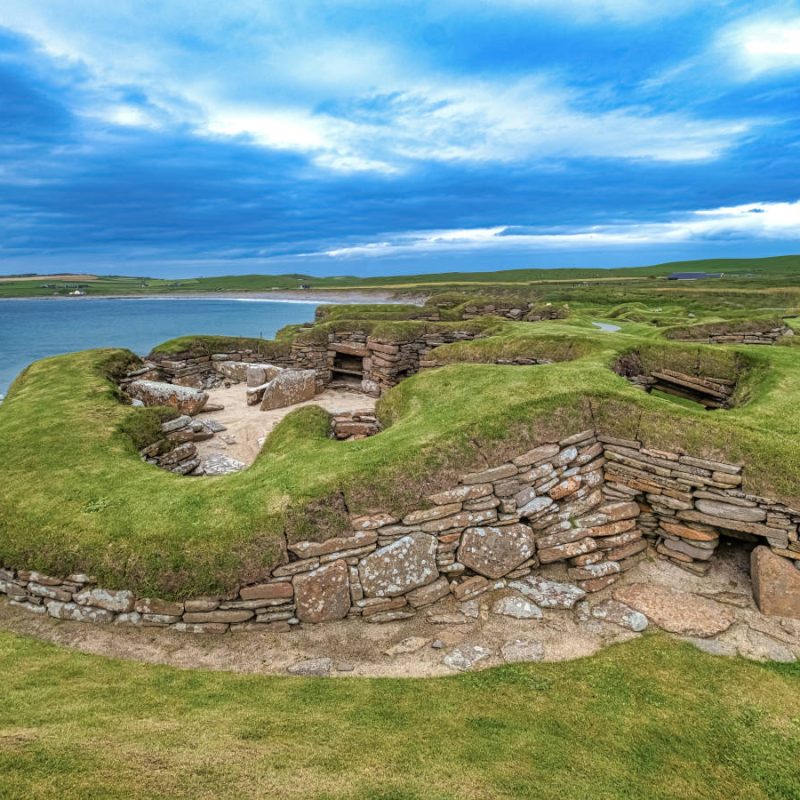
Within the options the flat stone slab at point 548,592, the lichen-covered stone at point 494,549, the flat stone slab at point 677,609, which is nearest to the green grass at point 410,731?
the flat stone slab at point 677,609

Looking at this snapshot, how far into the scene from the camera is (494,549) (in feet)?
26.0

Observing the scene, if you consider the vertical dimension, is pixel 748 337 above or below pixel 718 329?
below

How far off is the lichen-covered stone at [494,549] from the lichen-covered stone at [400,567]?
0.59 meters

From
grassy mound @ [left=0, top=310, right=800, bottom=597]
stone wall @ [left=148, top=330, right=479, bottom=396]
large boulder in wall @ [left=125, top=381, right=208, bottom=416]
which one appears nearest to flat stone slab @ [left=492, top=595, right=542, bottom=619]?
grassy mound @ [left=0, top=310, right=800, bottom=597]

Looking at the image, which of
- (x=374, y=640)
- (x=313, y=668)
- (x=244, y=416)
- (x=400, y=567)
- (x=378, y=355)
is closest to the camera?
(x=313, y=668)

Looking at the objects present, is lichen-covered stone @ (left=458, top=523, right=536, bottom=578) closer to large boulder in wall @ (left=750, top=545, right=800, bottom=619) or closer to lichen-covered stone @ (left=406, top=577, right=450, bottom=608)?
lichen-covered stone @ (left=406, top=577, right=450, bottom=608)

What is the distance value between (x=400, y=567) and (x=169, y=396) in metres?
12.0

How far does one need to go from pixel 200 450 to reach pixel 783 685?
1290 cm

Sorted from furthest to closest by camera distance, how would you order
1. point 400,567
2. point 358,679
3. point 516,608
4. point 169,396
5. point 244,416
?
point 244,416 < point 169,396 < point 516,608 < point 400,567 < point 358,679

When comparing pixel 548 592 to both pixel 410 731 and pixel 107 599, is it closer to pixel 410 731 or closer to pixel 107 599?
pixel 410 731

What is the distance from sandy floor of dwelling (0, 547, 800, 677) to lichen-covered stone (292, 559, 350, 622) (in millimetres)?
169

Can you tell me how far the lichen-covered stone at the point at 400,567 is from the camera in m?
→ 7.33

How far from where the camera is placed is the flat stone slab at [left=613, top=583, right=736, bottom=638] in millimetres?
7191

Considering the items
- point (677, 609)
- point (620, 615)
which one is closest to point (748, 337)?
point (677, 609)
